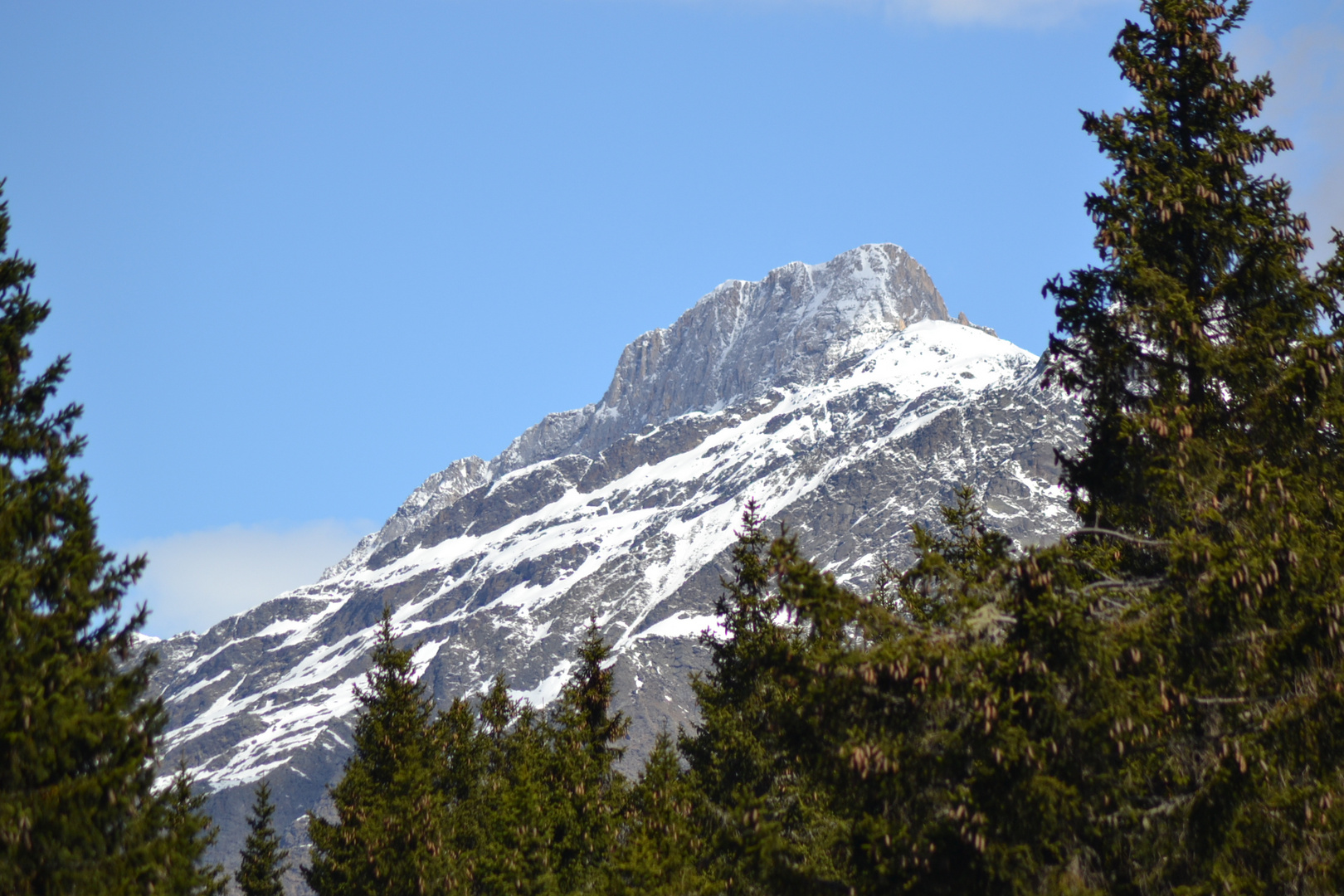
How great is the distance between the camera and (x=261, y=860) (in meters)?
51.8

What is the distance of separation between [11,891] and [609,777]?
26.9 metres

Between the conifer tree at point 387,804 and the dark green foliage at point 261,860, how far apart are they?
9370 mm

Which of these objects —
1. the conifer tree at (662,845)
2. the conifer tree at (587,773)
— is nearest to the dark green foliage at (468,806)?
the conifer tree at (587,773)

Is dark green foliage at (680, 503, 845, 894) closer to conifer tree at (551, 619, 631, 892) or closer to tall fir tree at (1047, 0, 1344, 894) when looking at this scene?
conifer tree at (551, 619, 631, 892)

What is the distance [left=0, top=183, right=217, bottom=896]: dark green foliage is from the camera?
522 inches

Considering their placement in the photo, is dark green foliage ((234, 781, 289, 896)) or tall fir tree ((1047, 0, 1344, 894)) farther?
dark green foliage ((234, 781, 289, 896))

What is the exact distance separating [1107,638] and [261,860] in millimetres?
47890

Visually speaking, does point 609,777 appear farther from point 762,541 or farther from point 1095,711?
point 1095,711

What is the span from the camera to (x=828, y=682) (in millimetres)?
12422

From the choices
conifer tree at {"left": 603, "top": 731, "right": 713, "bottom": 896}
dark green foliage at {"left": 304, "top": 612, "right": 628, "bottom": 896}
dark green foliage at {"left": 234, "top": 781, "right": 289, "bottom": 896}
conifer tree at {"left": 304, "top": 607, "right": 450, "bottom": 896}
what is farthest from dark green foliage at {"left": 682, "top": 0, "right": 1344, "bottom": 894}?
dark green foliage at {"left": 234, "top": 781, "right": 289, "bottom": 896}

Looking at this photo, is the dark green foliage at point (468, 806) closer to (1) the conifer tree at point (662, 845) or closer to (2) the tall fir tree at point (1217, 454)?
(1) the conifer tree at point (662, 845)

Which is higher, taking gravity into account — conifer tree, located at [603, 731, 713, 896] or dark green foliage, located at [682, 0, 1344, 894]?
dark green foliage, located at [682, 0, 1344, 894]

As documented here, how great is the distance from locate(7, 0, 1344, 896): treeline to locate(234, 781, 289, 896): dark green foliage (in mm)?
37577

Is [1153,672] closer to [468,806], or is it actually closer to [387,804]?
[387,804]
